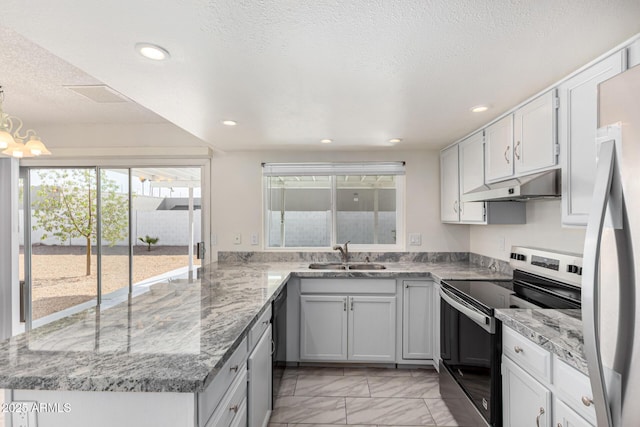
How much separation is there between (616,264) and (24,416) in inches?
67.2

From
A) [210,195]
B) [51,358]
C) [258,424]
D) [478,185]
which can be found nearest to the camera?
[51,358]

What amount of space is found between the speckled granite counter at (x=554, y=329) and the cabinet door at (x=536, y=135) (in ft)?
2.56

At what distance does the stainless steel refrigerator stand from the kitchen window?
271 cm

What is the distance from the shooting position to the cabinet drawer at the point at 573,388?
112 cm

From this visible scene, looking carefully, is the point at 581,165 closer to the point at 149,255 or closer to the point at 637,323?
the point at 637,323

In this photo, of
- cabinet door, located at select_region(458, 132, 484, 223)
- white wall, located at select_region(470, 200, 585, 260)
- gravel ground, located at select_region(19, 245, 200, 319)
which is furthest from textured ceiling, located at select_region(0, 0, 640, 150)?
gravel ground, located at select_region(19, 245, 200, 319)

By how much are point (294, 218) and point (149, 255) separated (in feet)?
6.86

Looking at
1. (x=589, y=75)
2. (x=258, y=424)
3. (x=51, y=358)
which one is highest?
(x=589, y=75)

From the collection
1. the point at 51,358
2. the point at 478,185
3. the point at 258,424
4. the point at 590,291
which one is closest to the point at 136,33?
the point at 51,358

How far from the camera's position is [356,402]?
237 centimetres

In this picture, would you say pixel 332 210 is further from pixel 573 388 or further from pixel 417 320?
pixel 573 388

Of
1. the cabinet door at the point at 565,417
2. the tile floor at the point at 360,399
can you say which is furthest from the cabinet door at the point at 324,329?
the cabinet door at the point at 565,417

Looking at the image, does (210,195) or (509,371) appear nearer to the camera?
(509,371)

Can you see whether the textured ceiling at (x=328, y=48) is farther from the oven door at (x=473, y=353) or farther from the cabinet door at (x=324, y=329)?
the cabinet door at (x=324, y=329)
